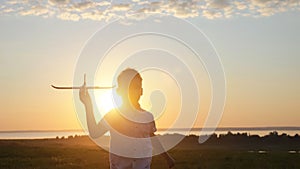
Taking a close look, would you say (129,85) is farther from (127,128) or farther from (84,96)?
(84,96)

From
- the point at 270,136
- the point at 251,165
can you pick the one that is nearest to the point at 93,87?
the point at 251,165

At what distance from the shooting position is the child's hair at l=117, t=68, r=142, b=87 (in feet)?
24.7

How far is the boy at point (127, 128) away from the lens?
7.50 metres

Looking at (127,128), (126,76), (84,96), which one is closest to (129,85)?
(126,76)

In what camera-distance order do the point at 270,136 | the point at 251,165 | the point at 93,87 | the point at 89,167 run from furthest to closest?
the point at 270,136
the point at 251,165
the point at 89,167
the point at 93,87

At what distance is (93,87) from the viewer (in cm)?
682

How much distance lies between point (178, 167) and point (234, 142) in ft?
173

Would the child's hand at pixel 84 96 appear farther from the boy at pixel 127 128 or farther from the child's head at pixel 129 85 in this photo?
the child's head at pixel 129 85

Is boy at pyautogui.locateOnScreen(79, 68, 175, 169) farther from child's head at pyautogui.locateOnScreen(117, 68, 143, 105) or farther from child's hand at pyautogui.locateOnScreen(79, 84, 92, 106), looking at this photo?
child's hand at pyautogui.locateOnScreen(79, 84, 92, 106)

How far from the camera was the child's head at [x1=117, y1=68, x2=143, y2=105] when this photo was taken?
7531mm

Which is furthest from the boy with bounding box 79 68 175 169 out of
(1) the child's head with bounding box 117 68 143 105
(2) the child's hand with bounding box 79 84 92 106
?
(2) the child's hand with bounding box 79 84 92 106

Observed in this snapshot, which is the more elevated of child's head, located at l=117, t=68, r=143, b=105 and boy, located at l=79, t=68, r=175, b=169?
child's head, located at l=117, t=68, r=143, b=105

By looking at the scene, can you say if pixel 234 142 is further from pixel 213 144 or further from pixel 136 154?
pixel 136 154

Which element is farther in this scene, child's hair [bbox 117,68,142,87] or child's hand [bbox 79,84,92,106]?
child's hair [bbox 117,68,142,87]
